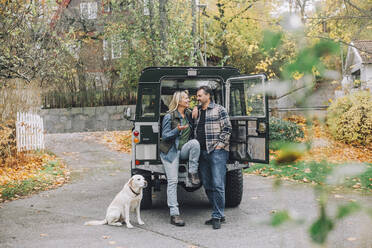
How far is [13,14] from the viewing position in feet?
28.3

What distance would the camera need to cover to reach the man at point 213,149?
5.75m

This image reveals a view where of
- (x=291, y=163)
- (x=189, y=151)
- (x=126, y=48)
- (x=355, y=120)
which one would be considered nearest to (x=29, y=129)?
(x=126, y=48)

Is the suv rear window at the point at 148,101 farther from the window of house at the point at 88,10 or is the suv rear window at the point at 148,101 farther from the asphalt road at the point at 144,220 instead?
the window of house at the point at 88,10

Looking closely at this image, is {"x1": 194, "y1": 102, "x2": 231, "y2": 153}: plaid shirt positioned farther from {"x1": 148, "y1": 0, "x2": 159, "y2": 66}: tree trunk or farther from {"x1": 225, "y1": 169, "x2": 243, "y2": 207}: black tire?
{"x1": 148, "y1": 0, "x2": 159, "y2": 66}: tree trunk

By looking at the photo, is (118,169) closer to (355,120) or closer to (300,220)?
(355,120)

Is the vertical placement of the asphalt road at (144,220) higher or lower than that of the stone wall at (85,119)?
lower

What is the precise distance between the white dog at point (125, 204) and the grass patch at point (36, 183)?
299 centimetres

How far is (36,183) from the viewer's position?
9195 millimetres

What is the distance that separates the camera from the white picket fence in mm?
12133

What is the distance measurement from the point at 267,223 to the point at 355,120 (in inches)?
611

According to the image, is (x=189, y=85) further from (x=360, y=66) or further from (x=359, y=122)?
(x=360, y=66)

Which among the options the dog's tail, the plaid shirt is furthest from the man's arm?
the dog's tail

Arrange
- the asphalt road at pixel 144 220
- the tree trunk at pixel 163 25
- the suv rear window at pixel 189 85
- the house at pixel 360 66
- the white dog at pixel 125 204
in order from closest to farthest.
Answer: the asphalt road at pixel 144 220
the white dog at pixel 125 204
the suv rear window at pixel 189 85
the tree trunk at pixel 163 25
the house at pixel 360 66

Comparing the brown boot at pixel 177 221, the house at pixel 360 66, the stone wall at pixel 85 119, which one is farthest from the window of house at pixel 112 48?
the brown boot at pixel 177 221
